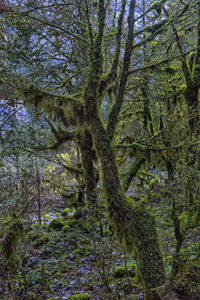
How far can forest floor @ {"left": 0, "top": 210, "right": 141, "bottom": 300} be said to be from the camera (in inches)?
157

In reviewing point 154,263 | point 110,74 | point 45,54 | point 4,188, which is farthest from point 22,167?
point 154,263

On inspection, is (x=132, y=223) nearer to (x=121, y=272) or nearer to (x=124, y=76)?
(x=121, y=272)

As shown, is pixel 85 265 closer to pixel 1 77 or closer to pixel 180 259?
pixel 180 259

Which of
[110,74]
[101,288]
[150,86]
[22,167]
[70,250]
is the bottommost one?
[101,288]

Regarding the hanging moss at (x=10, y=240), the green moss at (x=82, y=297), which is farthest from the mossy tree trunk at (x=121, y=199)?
the hanging moss at (x=10, y=240)

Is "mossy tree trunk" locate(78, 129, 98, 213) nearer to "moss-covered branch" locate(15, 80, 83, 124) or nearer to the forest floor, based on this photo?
the forest floor

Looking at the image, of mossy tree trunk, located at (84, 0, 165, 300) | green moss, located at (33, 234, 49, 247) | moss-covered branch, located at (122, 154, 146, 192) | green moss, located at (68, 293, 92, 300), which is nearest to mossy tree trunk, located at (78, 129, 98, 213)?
moss-covered branch, located at (122, 154, 146, 192)

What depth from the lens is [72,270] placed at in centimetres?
516

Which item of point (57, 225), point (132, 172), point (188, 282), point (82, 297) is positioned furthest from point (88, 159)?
point (188, 282)

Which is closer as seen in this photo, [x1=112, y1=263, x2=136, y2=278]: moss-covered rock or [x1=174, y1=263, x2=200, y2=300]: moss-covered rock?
[x1=174, y1=263, x2=200, y2=300]: moss-covered rock

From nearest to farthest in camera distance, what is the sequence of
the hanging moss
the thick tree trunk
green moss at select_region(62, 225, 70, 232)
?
the thick tree trunk → the hanging moss → green moss at select_region(62, 225, 70, 232)

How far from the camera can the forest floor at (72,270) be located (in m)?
4.00

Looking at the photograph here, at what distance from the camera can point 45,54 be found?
14.4 feet

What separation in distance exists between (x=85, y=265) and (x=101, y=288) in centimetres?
124
